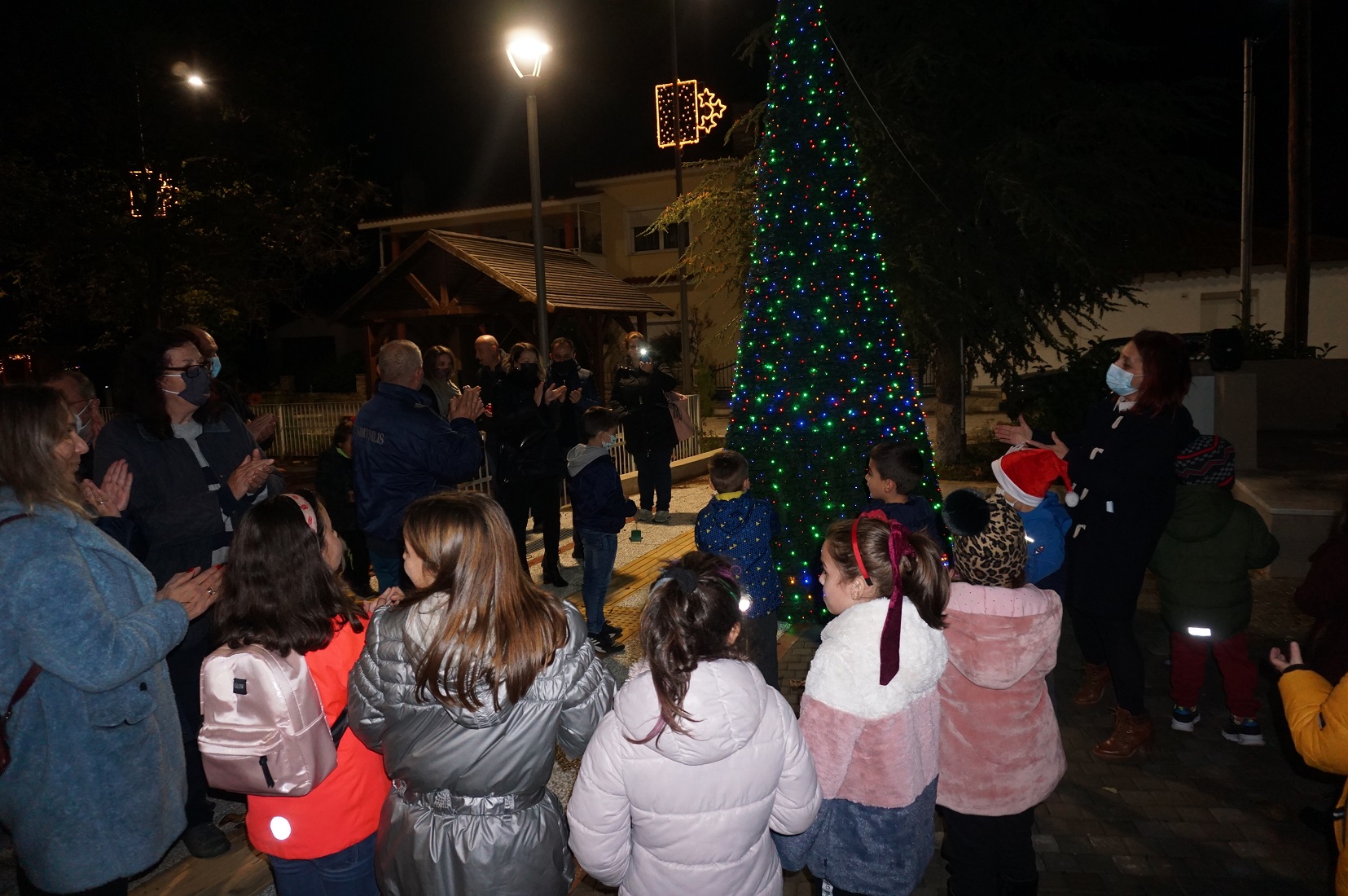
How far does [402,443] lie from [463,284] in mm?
15774

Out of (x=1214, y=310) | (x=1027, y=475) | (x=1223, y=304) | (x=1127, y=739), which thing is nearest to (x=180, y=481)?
(x=1027, y=475)

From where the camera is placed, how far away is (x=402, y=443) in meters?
4.86

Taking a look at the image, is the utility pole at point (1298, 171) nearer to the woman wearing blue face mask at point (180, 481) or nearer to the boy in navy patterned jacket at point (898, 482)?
the boy in navy patterned jacket at point (898, 482)

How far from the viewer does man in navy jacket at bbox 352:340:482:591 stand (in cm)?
486

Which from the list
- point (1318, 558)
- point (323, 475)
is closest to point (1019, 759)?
point (1318, 558)

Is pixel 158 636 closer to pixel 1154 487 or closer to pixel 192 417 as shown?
pixel 192 417

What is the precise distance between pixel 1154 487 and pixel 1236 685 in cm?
121

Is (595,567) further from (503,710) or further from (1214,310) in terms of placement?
(1214,310)

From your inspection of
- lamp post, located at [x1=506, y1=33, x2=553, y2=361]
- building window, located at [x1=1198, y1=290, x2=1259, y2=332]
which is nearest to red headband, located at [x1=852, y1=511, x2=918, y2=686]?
lamp post, located at [x1=506, y1=33, x2=553, y2=361]

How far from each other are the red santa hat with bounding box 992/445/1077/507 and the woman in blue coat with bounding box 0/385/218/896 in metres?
3.54

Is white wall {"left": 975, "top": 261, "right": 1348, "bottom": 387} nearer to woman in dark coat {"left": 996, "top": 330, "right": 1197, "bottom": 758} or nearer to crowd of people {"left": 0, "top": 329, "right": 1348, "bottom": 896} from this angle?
woman in dark coat {"left": 996, "top": 330, "right": 1197, "bottom": 758}

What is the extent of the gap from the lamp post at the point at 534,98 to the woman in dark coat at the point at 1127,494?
613 centimetres

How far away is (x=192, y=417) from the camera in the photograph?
13.0 feet

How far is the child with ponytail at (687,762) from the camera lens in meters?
2.08
